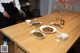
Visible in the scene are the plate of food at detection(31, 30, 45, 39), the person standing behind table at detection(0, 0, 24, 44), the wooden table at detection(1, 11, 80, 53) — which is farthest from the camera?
the person standing behind table at detection(0, 0, 24, 44)

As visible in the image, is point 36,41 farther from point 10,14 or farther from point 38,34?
point 10,14

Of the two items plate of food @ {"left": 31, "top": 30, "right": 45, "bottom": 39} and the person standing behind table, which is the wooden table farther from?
the person standing behind table

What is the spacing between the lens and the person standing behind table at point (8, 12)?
100 inches

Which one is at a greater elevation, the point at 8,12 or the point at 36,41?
the point at 8,12

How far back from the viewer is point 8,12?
8.89 feet

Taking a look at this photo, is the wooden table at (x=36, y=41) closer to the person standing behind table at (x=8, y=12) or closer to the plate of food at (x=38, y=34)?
the plate of food at (x=38, y=34)

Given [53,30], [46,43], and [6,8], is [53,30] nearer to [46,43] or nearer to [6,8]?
[46,43]

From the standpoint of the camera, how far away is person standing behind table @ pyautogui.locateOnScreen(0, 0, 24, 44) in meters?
2.54

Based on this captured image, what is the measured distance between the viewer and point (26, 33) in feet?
4.90

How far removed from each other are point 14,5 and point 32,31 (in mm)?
1674

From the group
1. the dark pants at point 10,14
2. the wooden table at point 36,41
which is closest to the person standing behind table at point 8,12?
the dark pants at point 10,14

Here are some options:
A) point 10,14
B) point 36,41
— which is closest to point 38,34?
point 36,41

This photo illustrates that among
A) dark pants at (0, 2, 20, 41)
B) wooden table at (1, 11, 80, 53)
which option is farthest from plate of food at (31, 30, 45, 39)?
dark pants at (0, 2, 20, 41)

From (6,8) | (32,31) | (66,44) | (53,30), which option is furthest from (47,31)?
(6,8)
